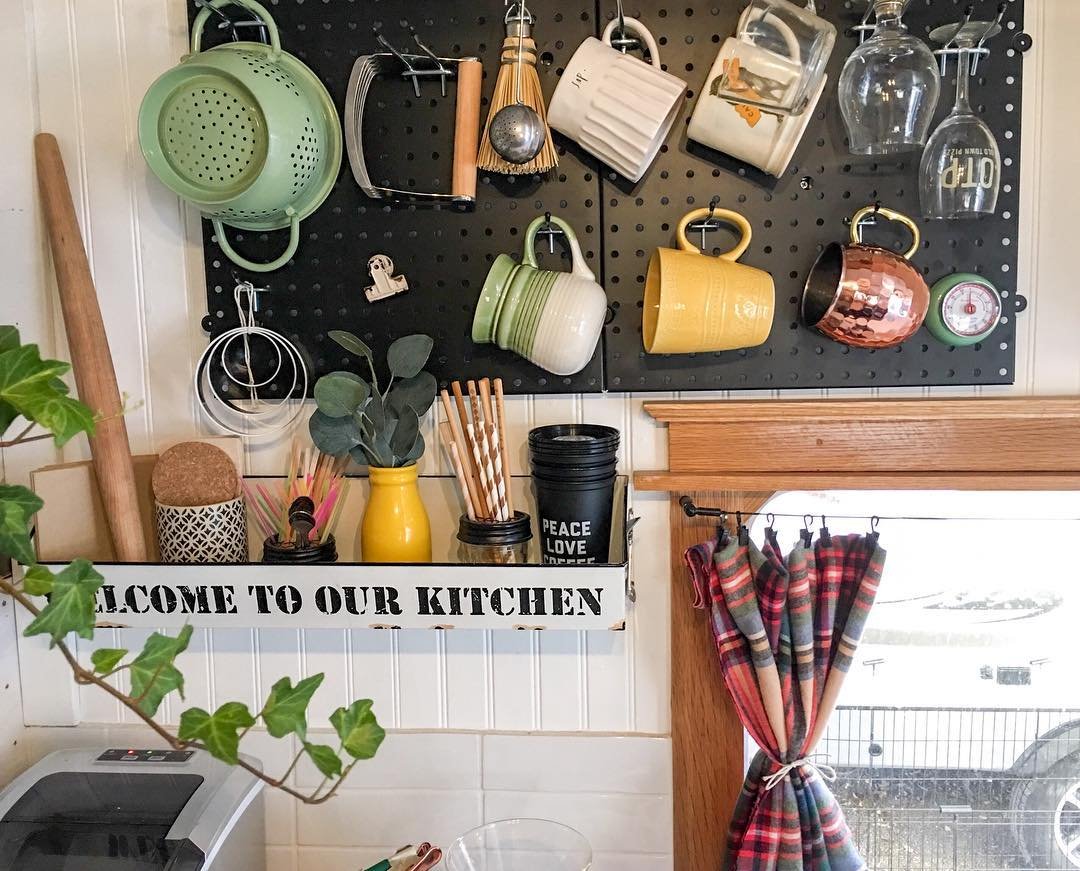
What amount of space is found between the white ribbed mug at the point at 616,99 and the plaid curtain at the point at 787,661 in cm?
59

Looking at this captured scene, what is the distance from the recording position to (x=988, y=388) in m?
1.37

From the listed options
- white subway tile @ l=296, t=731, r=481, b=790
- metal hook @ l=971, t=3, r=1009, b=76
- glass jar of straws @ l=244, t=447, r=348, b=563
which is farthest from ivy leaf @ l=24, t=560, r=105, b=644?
metal hook @ l=971, t=3, r=1009, b=76

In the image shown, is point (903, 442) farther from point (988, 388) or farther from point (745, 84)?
point (745, 84)

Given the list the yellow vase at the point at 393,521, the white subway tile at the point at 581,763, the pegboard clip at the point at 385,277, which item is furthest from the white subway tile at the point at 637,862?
the pegboard clip at the point at 385,277

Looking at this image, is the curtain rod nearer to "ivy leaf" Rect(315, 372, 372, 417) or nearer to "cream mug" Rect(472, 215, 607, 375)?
"cream mug" Rect(472, 215, 607, 375)

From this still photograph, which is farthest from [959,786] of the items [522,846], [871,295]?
[871,295]

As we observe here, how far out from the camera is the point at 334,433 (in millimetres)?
1278

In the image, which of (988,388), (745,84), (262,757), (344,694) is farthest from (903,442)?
(262,757)

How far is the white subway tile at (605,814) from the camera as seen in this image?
146cm

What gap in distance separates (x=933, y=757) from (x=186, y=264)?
1.45 m

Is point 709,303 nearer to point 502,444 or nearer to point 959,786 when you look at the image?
point 502,444

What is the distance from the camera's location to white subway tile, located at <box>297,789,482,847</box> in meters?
1.49

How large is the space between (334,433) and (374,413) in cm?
6

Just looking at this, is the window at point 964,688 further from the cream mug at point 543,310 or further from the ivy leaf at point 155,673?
the ivy leaf at point 155,673
